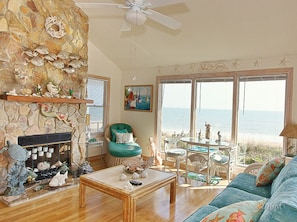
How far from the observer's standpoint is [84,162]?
4.30 m

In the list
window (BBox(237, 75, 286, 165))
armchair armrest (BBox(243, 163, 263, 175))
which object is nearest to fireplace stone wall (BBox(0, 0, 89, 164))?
armchair armrest (BBox(243, 163, 263, 175))

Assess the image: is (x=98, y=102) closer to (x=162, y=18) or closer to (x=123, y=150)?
(x=123, y=150)

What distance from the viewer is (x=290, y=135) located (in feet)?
11.4

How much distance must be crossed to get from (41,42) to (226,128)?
3.82 meters

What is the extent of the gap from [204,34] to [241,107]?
5.24 ft

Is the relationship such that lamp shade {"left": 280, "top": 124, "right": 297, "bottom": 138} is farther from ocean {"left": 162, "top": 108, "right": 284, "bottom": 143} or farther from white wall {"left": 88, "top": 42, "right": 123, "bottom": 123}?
white wall {"left": 88, "top": 42, "right": 123, "bottom": 123}

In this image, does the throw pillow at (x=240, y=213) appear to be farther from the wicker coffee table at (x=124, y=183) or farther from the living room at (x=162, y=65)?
the living room at (x=162, y=65)

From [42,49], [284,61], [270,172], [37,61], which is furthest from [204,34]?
[37,61]

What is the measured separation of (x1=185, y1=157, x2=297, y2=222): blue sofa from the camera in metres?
1.08

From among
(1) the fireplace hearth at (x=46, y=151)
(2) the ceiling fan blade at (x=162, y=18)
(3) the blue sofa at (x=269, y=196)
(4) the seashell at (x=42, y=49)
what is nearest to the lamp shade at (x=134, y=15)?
(2) the ceiling fan blade at (x=162, y=18)

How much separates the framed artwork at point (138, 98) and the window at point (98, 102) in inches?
22.6

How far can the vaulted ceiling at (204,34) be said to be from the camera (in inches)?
126

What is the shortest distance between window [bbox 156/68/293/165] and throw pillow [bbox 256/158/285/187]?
61.0 inches

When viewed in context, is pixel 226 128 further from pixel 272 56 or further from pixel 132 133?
pixel 132 133
